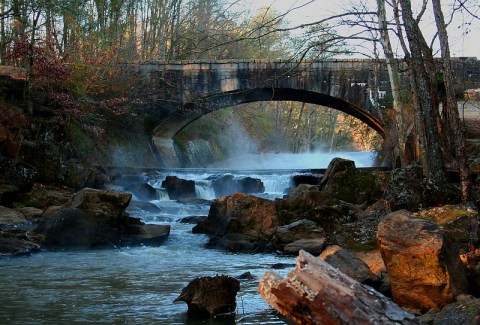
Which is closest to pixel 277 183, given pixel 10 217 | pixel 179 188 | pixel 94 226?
pixel 179 188

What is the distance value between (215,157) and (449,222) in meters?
25.6

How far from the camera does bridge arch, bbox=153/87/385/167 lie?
24422mm

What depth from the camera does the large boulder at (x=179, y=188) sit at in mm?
18844

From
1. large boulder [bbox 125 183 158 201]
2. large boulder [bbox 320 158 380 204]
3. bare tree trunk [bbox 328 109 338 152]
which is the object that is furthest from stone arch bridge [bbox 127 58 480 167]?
bare tree trunk [bbox 328 109 338 152]

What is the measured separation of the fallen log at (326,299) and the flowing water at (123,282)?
3022 mm

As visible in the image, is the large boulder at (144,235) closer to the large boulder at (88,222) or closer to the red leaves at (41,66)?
the large boulder at (88,222)

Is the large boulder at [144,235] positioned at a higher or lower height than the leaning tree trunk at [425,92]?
lower

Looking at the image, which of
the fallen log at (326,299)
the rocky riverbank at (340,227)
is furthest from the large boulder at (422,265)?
the fallen log at (326,299)

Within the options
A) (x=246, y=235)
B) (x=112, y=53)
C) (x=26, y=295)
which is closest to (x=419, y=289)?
(x=26, y=295)

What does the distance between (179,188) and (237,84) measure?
6513mm

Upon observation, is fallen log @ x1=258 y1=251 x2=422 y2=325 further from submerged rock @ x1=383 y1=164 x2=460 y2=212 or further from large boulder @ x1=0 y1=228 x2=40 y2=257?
large boulder @ x1=0 y1=228 x2=40 y2=257

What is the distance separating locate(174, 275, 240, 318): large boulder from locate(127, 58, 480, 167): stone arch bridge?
57.0ft

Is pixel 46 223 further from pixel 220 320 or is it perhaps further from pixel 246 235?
pixel 220 320

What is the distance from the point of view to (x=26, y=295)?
697 cm
